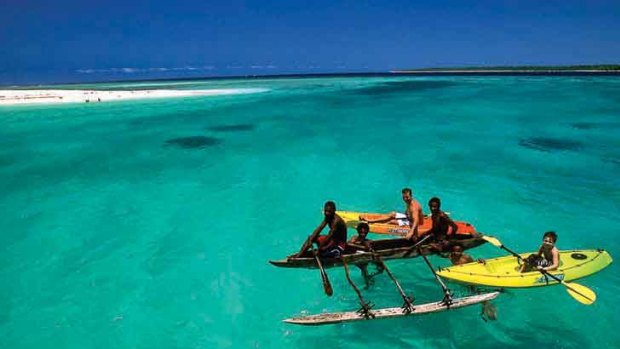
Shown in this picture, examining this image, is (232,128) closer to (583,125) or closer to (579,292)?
(583,125)

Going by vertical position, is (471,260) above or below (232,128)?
above

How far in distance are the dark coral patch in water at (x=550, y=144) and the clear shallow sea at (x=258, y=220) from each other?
17cm

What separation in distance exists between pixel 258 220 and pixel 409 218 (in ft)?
19.4

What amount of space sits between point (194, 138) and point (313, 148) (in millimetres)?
8469

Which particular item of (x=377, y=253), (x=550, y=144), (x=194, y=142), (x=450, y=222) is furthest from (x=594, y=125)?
(x=377, y=253)

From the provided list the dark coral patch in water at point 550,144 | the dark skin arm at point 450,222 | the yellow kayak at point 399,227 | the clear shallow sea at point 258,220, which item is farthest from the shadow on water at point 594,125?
the dark skin arm at point 450,222

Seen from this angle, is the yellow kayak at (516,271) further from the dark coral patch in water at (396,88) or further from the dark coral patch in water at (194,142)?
the dark coral patch in water at (396,88)

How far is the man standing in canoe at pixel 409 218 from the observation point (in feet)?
30.2

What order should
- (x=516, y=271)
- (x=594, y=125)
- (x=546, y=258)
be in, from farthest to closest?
1. (x=594, y=125)
2. (x=516, y=271)
3. (x=546, y=258)

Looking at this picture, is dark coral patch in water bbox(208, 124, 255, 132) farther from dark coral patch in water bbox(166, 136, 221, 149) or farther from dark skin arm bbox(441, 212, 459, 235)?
dark skin arm bbox(441, 212, 459, 235)

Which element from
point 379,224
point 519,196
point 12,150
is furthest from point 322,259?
point 12,150

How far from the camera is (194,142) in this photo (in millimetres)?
26375

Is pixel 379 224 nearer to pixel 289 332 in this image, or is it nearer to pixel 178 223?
pixel 289 332

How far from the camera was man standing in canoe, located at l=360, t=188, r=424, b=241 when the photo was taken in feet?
30.2
